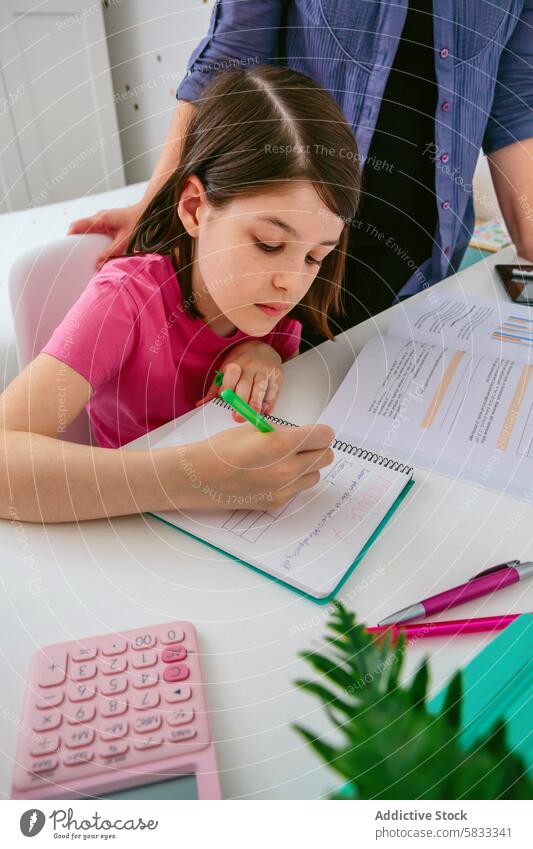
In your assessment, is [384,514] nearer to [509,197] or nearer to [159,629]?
[159,629]

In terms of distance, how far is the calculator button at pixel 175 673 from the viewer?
0.27 metres

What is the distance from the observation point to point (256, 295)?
1.73 ft

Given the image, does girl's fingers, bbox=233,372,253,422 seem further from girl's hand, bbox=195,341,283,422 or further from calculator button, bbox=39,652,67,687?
calculator button, bbox=39,652,67,687

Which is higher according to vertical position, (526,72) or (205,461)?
(526,72)

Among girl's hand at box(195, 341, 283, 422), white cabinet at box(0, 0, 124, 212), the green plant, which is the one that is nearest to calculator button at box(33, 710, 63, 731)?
the green plant

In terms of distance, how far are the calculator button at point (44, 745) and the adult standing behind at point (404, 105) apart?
45 centimetres

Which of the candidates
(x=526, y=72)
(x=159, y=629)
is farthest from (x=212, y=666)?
(x=526, y=72)

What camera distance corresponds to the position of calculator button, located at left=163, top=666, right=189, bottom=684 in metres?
0.27

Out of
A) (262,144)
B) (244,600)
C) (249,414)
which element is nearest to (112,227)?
(262,144)

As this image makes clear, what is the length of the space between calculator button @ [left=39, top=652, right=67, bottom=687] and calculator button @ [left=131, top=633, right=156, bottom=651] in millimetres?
33

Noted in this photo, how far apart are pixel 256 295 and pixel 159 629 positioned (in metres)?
0.32

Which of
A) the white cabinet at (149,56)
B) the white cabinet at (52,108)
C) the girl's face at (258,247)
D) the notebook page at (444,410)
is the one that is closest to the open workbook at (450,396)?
the notebook page at (444,410)

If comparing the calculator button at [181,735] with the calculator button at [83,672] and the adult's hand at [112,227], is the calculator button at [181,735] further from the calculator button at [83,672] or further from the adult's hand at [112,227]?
the adult's hand at [112,227]

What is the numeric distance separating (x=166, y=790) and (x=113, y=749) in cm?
3
